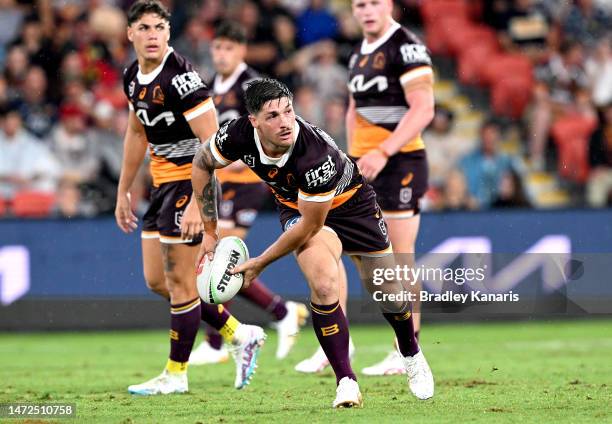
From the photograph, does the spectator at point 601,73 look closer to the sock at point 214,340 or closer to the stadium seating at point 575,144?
the stadium seating at point 575,144


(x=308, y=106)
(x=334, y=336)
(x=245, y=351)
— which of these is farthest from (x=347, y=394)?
(x=308, y=106)

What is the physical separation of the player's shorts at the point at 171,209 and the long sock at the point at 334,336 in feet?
4.79

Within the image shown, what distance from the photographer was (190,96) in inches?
321

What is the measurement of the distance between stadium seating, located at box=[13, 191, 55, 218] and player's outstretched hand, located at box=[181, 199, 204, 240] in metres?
6.75

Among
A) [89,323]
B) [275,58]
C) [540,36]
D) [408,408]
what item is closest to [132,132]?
[408,408]

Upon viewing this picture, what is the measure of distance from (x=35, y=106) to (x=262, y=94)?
30.4 ft

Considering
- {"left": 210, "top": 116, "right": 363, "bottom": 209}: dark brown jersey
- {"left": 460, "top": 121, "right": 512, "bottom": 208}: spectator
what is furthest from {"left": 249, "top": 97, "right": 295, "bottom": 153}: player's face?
{"left": 460, "top": 121, "right": 512, "bottom": 208}: spectator

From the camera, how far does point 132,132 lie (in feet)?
28.6

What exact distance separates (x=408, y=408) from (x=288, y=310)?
3.60 m

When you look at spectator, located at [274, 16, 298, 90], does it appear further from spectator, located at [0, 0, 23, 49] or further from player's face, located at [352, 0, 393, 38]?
player's face, located at [352, 0, 393, 38]

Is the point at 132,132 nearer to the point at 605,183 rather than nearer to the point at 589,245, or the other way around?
the point at 589,245

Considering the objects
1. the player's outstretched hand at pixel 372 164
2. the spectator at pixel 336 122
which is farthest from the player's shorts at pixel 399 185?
the spectator at pixel 336 122

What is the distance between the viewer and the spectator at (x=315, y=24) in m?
17.4

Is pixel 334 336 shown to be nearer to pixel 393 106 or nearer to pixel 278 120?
pixel 278 120
